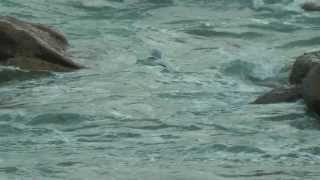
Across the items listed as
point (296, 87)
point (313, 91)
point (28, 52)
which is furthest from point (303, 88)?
point (28, 52)

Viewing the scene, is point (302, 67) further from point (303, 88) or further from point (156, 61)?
point (156, 61)

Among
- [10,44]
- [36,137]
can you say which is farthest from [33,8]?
[36,137]

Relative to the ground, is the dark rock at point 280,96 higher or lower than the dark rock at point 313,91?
lower

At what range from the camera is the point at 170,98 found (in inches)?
377

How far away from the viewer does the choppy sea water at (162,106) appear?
6.93 meters

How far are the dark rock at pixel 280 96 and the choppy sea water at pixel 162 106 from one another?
0.58 feet

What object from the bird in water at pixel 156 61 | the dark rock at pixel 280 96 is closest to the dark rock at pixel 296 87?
the dark rock at pixel 280 96

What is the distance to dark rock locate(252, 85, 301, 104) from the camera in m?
9.19

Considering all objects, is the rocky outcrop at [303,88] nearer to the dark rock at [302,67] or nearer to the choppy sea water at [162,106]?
the dark rock at [302,67]

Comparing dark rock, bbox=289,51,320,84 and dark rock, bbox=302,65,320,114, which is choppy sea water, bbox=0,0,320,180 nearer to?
dark rock, bbox=302,65,320,114

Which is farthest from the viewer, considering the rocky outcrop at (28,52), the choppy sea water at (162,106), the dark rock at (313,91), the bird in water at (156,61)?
the bird in water at (156,61)

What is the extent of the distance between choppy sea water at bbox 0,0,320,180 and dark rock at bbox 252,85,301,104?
0.18m

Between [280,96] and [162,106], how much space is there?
3.93 ft

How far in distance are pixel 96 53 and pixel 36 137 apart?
4.63 m
